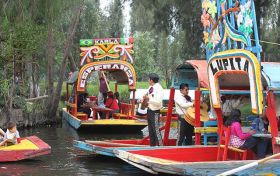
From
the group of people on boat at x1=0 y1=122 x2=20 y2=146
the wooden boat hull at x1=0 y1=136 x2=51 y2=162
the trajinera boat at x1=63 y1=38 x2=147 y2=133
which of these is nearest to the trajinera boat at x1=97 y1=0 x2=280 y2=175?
the wooden boat hull at x1=0 y1=136 x2=51 y2=162

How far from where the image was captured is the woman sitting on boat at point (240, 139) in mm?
8648

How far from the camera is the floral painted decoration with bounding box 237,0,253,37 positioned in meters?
7.67

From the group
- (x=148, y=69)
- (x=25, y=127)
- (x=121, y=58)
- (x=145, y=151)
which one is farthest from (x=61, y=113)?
(x=148, y=69)

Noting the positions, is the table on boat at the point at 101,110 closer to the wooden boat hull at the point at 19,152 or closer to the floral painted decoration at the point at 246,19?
the wooden boat hull at the point at 19,152

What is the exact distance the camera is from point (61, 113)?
78.7ft

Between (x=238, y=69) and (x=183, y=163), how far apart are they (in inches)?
66.3

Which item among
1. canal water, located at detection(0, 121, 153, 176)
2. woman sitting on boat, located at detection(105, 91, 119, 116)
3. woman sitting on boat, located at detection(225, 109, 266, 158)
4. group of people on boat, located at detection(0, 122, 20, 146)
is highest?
woman sitting on boat, located at detection(105, 91, 119, 116)

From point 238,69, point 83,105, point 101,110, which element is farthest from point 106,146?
point 83,105

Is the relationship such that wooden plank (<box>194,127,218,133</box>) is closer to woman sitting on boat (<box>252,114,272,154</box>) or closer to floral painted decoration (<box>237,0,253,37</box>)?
woman sitting on boat (<box>252,114,272,154</box>)

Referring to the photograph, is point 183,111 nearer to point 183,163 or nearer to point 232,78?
point 232,78

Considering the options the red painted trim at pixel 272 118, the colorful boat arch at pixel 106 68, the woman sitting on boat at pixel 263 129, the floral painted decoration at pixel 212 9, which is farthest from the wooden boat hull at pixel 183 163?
the colorful boat arch at pixel 106 68

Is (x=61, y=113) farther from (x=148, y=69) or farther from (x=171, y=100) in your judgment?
(x=148, y=69)

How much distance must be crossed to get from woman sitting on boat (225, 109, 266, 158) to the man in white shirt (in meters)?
1.60

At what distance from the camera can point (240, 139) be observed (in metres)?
8.78
